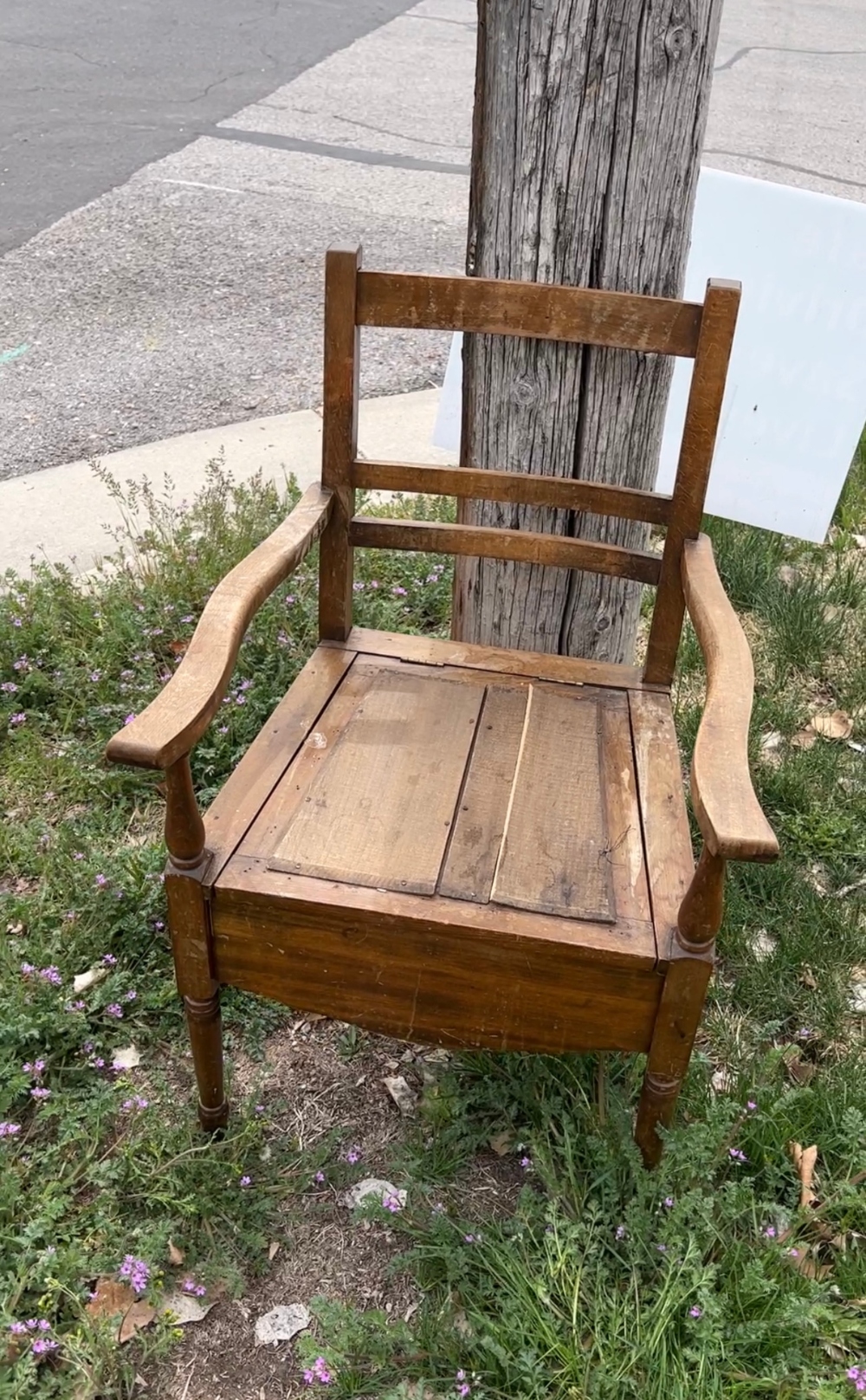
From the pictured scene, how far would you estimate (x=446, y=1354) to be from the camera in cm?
155

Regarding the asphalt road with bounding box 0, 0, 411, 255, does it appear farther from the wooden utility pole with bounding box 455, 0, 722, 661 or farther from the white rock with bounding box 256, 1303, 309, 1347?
the white rock with bounding box 256, 1303, 309, 1347

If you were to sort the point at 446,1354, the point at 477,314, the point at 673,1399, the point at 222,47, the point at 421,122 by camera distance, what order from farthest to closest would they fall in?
the point at 222,47 < the point at 421,122 < the point at 477,314 < the point at 446,1354 < the point at 673,1399

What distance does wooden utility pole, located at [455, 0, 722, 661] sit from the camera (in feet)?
5.59

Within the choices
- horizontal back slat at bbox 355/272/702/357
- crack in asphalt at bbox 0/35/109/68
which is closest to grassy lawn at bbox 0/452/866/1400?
horizontal back slat at bbox 355/272/702/357

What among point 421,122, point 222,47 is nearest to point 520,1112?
point 421,122

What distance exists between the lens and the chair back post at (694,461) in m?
1.71

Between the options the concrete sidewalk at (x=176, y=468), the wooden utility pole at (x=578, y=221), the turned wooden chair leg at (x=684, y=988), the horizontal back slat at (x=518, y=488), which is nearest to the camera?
the turned wooden chair leg at (x=684, y=988)

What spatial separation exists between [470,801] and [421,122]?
22.5ft

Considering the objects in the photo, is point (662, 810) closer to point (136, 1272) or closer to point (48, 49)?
point (136, 1272)

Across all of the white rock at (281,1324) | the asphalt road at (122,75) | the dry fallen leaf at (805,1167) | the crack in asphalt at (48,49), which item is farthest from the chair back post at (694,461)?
the crack in asphalt at (48,49)

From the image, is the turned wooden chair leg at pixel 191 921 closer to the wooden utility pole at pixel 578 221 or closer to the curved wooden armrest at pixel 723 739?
the curved wooden armrest at pixel 723 739

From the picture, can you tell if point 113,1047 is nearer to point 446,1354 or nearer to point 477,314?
point 446,1354

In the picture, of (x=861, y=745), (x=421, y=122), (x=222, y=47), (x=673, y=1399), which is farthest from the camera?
(x=222, y=47)

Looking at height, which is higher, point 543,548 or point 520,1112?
point 543,548
